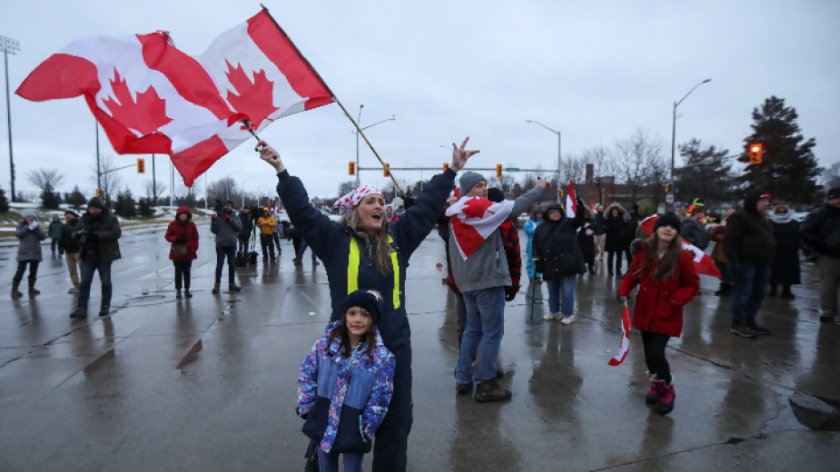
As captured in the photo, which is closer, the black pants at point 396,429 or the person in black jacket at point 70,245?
the black pants at point 396,429

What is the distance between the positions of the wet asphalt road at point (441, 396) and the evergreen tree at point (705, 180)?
45.2 m

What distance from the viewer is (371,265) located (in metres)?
2.68

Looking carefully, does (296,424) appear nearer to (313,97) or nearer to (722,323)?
(313,97)

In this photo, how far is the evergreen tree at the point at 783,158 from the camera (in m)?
45.0

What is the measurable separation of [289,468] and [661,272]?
322 centimetres

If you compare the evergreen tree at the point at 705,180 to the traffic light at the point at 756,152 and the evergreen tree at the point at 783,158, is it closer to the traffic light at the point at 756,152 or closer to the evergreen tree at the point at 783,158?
the evergreen tree at the point at 783,158

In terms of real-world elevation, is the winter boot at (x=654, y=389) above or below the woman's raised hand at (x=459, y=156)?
below

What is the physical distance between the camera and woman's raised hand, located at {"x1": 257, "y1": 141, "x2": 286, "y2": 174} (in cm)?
265

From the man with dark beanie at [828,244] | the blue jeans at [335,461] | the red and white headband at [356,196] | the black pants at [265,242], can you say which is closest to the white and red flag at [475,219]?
the red and white headband at [356,196]

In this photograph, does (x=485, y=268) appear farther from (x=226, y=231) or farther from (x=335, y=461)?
(x=226, y=231)

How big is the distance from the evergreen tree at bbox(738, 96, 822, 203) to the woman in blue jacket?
5202cm

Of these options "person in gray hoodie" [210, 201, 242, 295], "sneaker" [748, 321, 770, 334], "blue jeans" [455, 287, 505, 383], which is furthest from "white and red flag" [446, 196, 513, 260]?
"person in gray hoodie" [210, 201, 242, 295]

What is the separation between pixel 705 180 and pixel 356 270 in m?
56.3

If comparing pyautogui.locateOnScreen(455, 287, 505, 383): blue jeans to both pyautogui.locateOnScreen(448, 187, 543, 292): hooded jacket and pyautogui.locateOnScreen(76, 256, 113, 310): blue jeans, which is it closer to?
pyautogui.locateOnScreen(448, 187, 543, 292): hooded jacket
